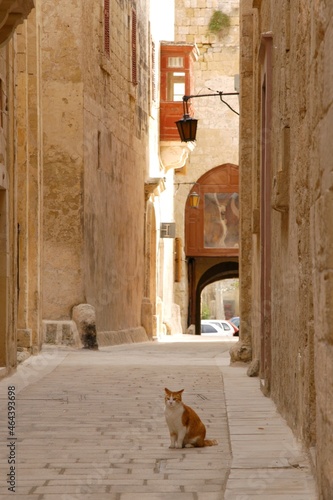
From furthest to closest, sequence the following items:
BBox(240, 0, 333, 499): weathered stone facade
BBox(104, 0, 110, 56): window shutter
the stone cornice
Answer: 1. BBox(104, 0, 110, 56): window shutter
2. the stone cornice
3. BBox(240, 0, 333, 499): weathered stone facade

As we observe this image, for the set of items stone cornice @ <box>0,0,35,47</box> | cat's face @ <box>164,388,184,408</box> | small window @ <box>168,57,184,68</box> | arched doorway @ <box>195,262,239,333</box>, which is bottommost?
arched doorway @ <box>195,262,239,333</box>

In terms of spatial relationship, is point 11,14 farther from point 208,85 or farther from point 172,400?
point 208,85

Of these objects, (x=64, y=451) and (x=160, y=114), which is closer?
(x=64, y=451)

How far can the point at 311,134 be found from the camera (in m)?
4.88

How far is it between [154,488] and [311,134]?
190 centimetres

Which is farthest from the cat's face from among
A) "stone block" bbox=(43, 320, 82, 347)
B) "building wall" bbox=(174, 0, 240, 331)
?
"building wall" bbox=(174, 0, 240, 331)

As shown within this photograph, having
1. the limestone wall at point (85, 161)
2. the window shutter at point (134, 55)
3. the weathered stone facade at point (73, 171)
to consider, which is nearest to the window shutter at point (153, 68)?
the weathered stone facade at point (73, 171)

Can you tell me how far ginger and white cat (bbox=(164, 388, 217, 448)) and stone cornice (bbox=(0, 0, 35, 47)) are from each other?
469 cm

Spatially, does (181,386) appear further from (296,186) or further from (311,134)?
(311,134)

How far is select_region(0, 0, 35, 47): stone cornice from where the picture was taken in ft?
32.7

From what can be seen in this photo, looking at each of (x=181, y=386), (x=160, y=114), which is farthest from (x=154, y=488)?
(x=160, y=114)

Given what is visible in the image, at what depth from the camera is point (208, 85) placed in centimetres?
3988

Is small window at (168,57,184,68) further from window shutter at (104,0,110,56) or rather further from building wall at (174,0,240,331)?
window shutter at (104,0,110,56)

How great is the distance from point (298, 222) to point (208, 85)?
33.9m
